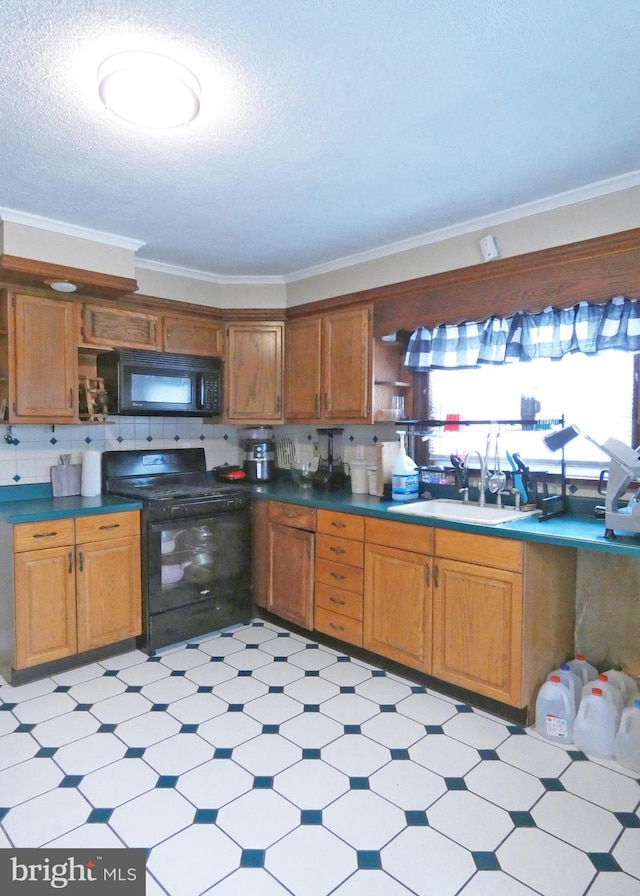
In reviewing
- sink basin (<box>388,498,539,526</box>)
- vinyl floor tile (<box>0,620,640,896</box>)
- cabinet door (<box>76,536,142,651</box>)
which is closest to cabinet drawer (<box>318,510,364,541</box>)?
sink basin (<box>388,498,539,526</box>)

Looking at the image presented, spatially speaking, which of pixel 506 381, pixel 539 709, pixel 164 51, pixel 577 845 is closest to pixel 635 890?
pixel 577 845

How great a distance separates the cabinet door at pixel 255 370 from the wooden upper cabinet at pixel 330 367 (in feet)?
0.28

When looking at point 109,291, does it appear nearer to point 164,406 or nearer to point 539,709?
point 164,406

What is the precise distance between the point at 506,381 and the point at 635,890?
7.27 ft

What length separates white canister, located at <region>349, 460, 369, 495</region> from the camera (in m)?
3.52

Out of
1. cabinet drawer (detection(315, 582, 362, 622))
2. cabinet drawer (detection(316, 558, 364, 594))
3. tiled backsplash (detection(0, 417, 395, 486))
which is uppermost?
tiled backsplash (detection(0, 417, 395, 486))

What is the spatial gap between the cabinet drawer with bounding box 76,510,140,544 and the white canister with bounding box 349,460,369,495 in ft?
4.39

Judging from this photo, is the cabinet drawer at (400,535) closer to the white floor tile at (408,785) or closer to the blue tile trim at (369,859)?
the white floor tile at (408,785)

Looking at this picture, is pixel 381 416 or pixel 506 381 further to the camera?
pixel 381 416

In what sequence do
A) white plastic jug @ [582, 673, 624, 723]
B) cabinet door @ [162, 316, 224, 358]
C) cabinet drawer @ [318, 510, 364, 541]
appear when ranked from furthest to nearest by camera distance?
1. cabinet door @ [162, 316, 224, 358]
2. cabinet drawer @ [318, 510, 364, 541]
3. white plastic jug @ [582, 673, 624, 723]

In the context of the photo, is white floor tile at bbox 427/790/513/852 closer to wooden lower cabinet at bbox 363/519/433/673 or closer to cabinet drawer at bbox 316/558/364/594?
wooden lower cabinet at bbox 363/519/433/673

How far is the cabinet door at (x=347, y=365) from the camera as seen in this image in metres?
3.38

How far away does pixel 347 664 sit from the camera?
3.03 meters

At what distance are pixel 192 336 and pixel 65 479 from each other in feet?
4.07
